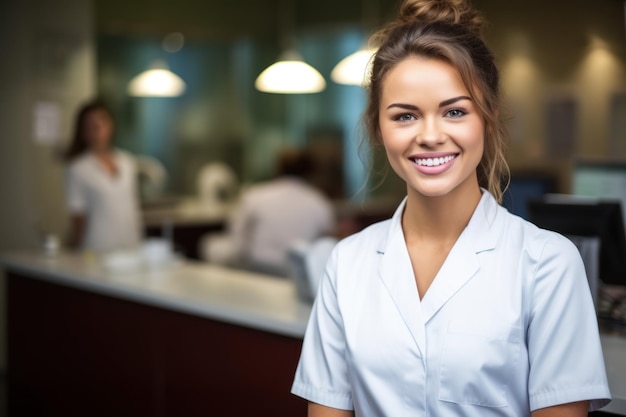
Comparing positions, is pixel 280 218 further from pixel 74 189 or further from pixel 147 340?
pixel 147 340

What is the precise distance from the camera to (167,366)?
3557 mm

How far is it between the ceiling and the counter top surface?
3369 millimetres

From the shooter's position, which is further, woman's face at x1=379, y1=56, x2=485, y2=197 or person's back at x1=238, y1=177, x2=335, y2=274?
person's back at x1=238, y1=177, x2=335, y2=274

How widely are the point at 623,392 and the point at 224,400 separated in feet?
5.19

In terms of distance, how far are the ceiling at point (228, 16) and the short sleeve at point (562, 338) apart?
6.41 metres

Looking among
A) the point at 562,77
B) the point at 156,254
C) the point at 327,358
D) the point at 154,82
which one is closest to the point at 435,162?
the point at 327,358

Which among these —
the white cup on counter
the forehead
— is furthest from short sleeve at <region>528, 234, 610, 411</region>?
the white cup on counter

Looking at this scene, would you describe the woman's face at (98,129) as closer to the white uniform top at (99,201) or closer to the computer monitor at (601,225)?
the white uniform top at (99,201)

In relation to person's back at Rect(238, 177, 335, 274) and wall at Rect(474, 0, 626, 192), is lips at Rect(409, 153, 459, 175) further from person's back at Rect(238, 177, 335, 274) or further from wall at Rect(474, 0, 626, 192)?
wall at Rect(474, 0, 626, 192)

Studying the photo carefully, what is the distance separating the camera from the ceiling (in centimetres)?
770

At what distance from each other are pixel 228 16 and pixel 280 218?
3530 millimetres

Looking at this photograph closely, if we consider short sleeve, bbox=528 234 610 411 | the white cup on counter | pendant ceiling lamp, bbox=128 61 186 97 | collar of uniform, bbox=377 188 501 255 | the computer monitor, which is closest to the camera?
short sleeve, bbox=528 234 610 411

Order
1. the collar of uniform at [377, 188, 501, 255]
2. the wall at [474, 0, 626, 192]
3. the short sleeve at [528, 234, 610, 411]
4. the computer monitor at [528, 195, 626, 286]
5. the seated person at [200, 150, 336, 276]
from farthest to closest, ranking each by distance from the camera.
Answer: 1. the wall at [474, 0, 626, 192]
2. the seated person at [200, 150, 336, 276]
3. the computer monitor at [528, 195, 626, 286]
4. the collar of uniform at [377, 188, 501, 255]
5. the short sleeve at [528, 234, 610, 411]

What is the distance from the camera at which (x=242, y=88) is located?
8930mm
